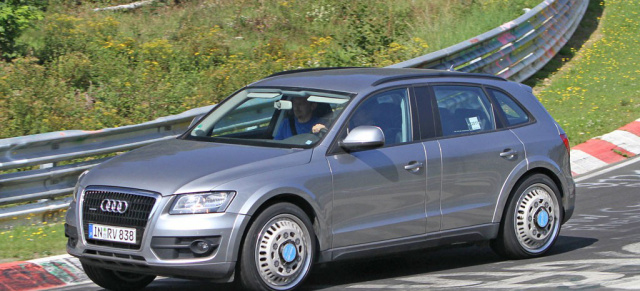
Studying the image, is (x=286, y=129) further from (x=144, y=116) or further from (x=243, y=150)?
(x=144, y=116)

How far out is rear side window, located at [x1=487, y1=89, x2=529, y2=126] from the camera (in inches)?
336

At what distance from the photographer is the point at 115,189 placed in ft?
21.6

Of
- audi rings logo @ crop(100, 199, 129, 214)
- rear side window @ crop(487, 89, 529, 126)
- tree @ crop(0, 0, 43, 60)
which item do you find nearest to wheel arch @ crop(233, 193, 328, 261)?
audi rings logo @ crop(100, 199, 129, 214)

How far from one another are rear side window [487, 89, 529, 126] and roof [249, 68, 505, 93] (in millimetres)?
278

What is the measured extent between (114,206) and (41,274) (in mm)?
1610

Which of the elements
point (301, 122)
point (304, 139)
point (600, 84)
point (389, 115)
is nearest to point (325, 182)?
point (304, 139)

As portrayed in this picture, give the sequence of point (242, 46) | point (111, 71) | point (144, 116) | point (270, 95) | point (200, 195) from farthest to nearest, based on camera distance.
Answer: point (242, 46), point (111, 71), point (144, 116), point (270, 95), point (200, 195)

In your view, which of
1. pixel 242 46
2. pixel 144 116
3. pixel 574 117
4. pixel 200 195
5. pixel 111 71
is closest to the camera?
pixel 200 195

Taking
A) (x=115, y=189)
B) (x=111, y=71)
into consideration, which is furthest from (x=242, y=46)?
(x=115, y=189)

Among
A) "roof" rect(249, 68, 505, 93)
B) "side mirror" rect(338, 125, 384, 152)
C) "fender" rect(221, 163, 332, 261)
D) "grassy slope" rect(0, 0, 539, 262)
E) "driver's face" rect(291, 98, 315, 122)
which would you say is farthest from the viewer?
"grassy slope" rect(0, 0, 539, 262)

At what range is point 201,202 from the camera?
20.9 ft

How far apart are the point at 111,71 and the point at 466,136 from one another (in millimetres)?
8121

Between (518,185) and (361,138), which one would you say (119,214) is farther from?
(518,185)

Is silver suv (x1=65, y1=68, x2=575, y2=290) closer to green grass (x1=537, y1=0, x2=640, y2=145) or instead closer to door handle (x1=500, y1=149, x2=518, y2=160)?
door handle (x1=500, y1=149, x2=518, y2=160)
